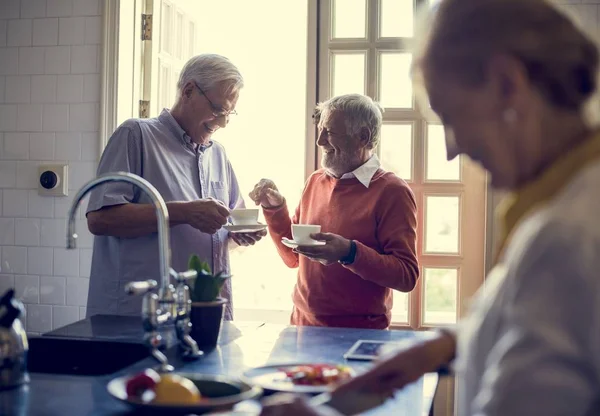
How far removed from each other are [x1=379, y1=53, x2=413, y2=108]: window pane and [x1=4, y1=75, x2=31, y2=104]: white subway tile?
1858mm

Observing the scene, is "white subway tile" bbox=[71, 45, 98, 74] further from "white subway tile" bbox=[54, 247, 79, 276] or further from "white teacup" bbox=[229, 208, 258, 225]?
"white teacup" bbox=[229, 208, 258, 225]

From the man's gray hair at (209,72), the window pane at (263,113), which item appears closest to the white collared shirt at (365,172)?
the man's gray hair at (209,72)

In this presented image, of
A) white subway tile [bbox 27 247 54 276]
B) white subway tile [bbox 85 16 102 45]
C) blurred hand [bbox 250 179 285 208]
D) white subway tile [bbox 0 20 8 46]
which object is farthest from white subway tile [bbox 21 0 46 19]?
blurred hand [bbox 250 179 285 208]

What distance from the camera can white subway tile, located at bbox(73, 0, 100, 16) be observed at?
12.3 ft

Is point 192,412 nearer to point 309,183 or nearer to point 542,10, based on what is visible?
point 542,10

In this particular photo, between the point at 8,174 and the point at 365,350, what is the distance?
253 cm

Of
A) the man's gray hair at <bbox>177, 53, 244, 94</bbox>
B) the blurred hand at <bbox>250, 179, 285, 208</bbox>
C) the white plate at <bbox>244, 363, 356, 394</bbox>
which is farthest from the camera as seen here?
the blurred hand at <bbox>250, 179, 285, 208</bbox>

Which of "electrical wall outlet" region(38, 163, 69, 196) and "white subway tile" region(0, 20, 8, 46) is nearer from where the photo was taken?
"electrical wall outlet" region(38, 163, 69, 196)

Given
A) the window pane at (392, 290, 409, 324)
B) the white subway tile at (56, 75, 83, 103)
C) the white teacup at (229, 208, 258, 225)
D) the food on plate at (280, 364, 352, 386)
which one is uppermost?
the white subway tile at (56, 75, 83, 103)

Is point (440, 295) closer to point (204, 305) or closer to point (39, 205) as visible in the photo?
point (204, 305)

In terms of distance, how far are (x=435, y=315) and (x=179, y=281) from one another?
2033 mm

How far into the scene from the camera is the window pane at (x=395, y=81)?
12.0 feet

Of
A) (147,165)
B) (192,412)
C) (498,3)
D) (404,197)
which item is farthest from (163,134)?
(498,3)

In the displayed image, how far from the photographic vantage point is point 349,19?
147 inches
